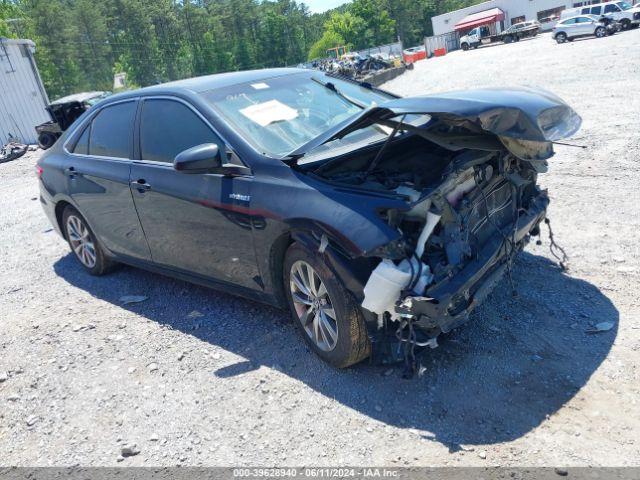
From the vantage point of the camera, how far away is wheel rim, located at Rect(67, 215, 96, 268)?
5.75m

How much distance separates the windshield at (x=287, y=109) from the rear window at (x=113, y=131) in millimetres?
1022

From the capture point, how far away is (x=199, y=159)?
371 cm

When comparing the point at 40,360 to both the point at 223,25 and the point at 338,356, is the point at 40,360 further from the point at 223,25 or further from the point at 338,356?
the point at 223,25

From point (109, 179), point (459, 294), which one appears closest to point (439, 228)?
point (459, 294)

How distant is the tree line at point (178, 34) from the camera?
230 feet

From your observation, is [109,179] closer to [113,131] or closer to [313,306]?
[113,131]

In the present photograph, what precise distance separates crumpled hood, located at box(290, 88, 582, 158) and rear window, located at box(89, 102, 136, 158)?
2209mm

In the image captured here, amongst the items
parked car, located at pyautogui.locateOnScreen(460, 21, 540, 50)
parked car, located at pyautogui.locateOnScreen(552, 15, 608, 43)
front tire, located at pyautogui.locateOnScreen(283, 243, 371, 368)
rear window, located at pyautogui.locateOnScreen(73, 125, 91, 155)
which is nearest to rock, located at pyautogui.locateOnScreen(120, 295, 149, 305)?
rear window, located at pyautogui.locateOnScreen(73, 125, 91, 155)

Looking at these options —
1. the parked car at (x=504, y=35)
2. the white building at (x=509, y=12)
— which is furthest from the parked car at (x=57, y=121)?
the white building at (x=509, y=12)

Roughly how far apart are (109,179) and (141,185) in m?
0.57

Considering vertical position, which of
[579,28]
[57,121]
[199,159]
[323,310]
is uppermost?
[199,159]

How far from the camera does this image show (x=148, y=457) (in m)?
3.17

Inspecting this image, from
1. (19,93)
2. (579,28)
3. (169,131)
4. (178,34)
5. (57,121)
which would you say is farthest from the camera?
(178,34)

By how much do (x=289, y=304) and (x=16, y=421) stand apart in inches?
79.2
